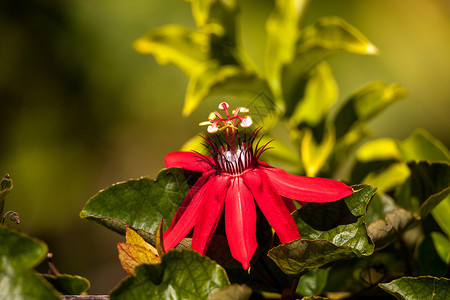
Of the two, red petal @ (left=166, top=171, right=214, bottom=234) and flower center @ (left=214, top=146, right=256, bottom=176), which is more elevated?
flower center @ (left=214, top=146, right=256, bottom=176)

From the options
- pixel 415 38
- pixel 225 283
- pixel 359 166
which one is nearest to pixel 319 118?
pixel 359 166

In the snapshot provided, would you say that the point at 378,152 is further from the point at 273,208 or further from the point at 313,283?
the point at 273,208

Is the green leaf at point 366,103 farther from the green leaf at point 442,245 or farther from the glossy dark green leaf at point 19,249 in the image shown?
the glossy dark green leaf at point 19,249

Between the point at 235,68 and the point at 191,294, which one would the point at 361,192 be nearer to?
the point at 191,294

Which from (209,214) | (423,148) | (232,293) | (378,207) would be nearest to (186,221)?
(209,214)

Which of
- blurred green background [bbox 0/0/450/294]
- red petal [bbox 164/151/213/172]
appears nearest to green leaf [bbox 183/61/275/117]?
red petal [bbox 164/151/213/172]

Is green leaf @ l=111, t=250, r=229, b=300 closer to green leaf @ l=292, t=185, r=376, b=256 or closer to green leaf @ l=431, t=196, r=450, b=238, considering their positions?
green leaf @ l=292, t=185, r=376, b=256

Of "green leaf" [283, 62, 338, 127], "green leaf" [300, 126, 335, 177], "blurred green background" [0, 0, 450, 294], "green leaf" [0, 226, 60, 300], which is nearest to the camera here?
"green leaf" [0, 226, 60, 300]
